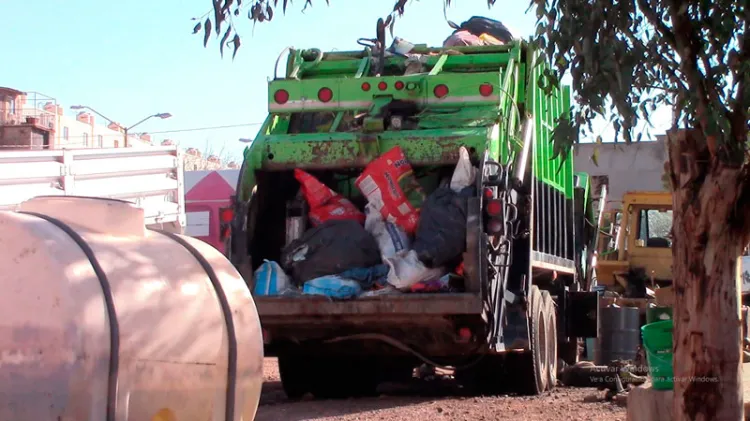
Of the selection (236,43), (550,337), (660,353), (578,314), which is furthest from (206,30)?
(578,314)

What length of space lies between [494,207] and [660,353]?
1.84m

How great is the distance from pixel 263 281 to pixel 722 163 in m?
4.06

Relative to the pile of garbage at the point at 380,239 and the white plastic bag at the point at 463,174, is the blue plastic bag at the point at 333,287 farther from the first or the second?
the white plastic bag at the point at 463,174

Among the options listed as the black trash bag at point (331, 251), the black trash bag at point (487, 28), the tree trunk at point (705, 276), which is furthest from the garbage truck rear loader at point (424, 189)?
the tree trunk at point (705, 276)

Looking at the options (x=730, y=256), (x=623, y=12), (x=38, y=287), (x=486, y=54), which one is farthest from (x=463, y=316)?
(x=38, y=287)

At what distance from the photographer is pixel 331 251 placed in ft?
24.6

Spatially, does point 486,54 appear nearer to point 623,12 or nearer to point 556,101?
point 556,101

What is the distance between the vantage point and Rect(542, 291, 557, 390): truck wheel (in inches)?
363

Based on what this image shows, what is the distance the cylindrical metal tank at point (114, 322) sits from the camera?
2.88 metres

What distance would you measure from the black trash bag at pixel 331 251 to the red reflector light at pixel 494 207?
33.1 inches

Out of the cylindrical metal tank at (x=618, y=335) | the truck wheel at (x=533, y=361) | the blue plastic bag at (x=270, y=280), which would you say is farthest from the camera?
the cylindrical metal tank at (x=618, y=335)

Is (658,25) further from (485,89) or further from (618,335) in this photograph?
(618,335)

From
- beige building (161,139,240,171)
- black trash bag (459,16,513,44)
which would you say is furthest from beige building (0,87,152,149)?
black trash bag (459,16,513,44)

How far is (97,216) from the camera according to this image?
11.0 ft
